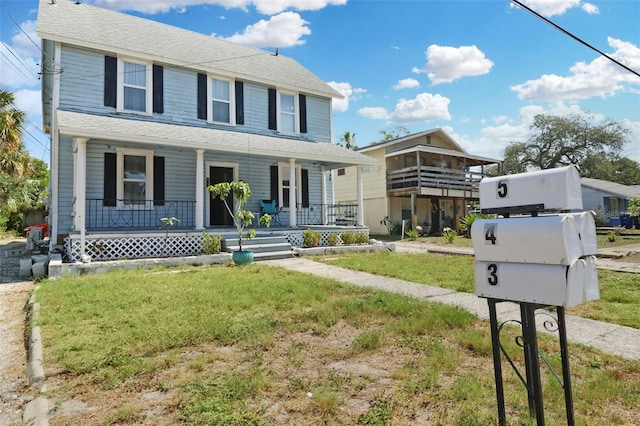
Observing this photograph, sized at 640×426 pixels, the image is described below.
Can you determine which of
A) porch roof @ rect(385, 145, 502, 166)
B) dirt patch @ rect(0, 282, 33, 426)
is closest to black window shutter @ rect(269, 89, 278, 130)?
porch roof @ rect(385, 145, 502, 166)

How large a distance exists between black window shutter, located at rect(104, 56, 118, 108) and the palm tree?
791cm

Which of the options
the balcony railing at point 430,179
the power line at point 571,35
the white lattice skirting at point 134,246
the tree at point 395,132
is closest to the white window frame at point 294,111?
the white lattice skirting at point 134,246

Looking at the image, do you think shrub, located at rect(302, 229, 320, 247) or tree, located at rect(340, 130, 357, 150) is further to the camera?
tree, located at rect(340, 130, 357, 150)

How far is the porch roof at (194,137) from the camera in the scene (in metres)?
9.54

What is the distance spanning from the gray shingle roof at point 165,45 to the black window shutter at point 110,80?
0.34 metres

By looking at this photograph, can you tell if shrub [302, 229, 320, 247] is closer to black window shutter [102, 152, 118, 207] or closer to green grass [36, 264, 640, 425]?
black window shutter [102, 152, 118, 207]

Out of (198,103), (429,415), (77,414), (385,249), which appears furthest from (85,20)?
(429,415)

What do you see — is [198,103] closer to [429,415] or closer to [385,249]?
[385,249]

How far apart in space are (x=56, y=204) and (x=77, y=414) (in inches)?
395

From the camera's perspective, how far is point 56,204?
10.7 metres

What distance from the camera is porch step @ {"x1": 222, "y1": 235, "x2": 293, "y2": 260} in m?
10.9

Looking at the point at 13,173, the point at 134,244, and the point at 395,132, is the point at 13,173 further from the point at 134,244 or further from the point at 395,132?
the point at 395,132

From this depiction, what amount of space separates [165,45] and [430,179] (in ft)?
49.3

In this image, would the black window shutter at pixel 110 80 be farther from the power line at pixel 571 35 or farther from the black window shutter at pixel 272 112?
the power line at pixel 571 35
